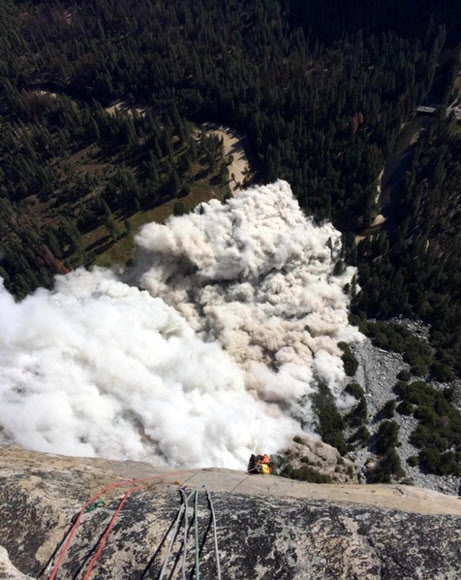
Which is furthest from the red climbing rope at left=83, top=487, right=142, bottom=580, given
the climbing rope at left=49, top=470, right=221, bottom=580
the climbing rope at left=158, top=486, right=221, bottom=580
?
the climbing rope at left=158, top=486, right=221, bottom=580

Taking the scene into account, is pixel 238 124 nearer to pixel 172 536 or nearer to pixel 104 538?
pixel 172 536

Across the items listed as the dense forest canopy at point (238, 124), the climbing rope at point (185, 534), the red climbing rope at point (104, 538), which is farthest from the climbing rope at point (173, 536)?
the dense forest canopy at point (238, 124)

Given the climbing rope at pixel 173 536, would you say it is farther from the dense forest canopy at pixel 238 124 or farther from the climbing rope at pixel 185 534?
the dense forest canopy at pixel 238 124

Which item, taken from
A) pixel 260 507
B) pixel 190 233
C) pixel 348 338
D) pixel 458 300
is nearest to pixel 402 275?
pixel 458 300

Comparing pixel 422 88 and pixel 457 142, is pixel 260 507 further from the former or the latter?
pixel 422 88

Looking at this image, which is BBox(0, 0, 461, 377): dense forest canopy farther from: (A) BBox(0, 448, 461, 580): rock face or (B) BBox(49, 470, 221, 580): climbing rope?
→ (B) BBox(49, 470, 221, 580): climbing rope

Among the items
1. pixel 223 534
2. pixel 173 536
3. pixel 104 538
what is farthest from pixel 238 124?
pixel 104 538

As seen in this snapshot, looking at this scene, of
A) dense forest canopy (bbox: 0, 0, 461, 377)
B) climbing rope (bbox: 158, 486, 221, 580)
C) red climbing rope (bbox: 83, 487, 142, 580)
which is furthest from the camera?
dense forest canopy (bbox: 0, 0, 461, 377)
